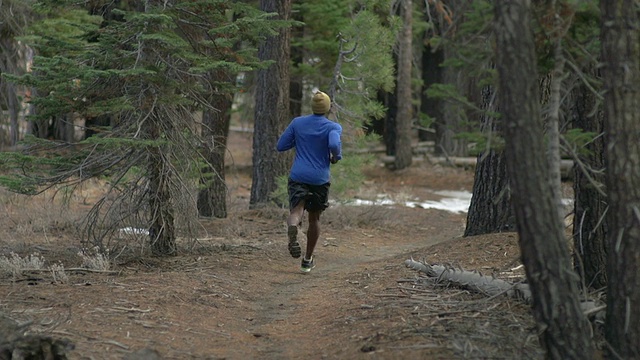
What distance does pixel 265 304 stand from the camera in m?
9.26

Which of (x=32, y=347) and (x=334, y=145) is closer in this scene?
(x=32, y=347)

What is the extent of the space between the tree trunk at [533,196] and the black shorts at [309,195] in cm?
479

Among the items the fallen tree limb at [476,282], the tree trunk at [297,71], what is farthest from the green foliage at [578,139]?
the tree trunk at [297,71]

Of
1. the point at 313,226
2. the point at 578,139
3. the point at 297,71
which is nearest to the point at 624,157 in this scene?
the point at 578,139

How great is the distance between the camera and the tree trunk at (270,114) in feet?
53.1

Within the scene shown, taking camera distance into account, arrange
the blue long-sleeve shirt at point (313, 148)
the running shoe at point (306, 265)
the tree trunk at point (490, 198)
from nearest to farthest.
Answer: the blue long-sleeve shirt at point (313, 148) → the running shoe at point (306, 265) → the tree trunk at point (490, 198)

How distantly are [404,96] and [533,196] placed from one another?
22334mm

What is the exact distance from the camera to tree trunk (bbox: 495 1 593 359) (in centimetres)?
590

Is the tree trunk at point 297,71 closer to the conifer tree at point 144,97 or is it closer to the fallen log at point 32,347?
the conifer tree at point 144,97

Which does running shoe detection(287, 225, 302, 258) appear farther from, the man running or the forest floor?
the forest floor

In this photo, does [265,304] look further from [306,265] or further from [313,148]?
[313,148]

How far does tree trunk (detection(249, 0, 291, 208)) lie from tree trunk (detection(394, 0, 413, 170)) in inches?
403

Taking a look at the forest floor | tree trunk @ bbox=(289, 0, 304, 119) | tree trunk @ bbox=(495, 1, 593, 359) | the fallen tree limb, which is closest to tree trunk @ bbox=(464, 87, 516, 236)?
the forest floor

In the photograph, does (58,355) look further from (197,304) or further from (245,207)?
(245,207)
